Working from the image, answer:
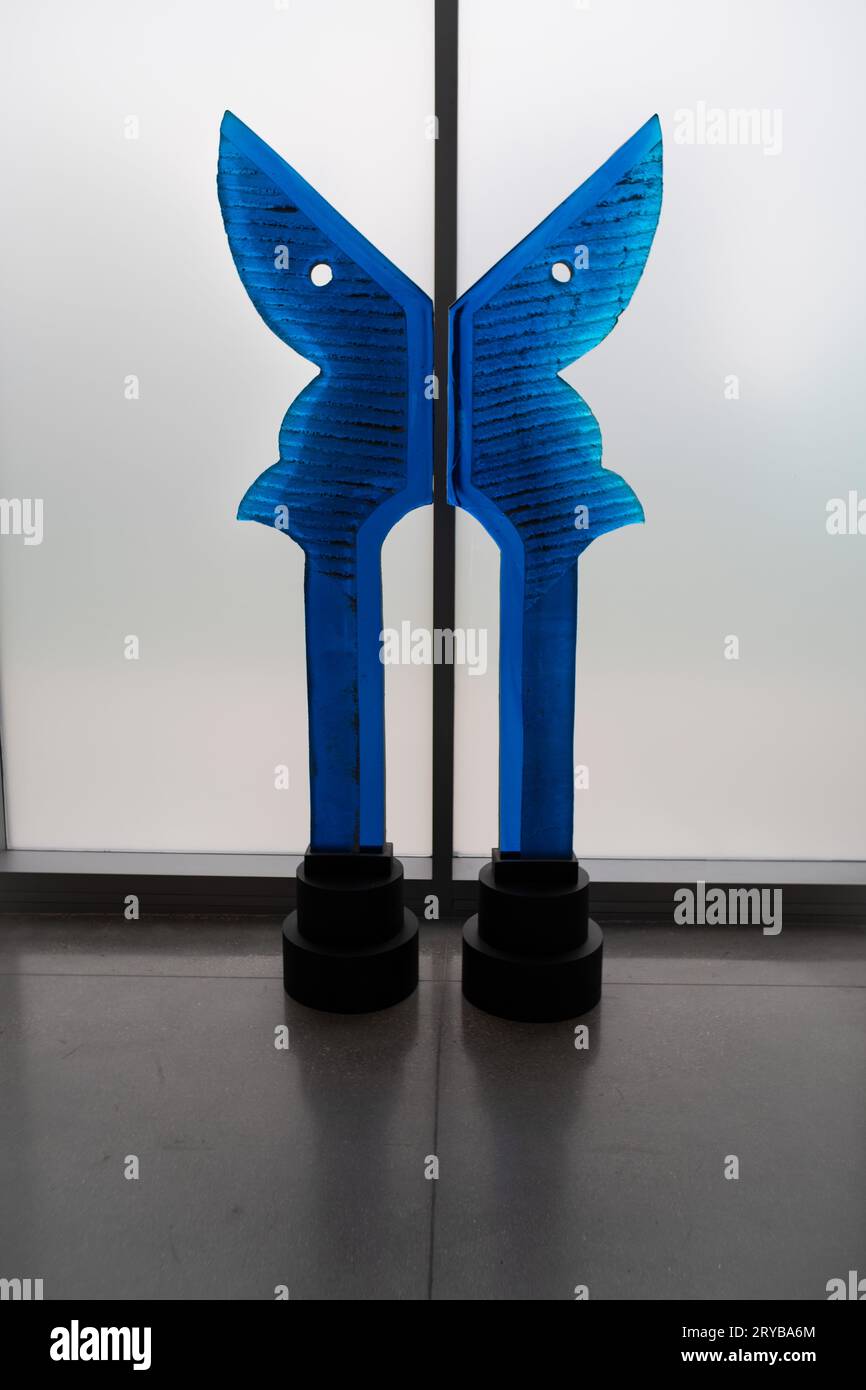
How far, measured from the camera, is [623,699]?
2.52m

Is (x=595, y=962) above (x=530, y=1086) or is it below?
above

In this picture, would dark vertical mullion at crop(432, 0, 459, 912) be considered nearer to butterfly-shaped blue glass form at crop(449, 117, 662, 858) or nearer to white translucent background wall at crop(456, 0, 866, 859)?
white translucent background wall at crop(456, 0, 866, 859)

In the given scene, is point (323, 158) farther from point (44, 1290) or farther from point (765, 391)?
point (44, 1290)

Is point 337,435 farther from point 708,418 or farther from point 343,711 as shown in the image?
point 708,418

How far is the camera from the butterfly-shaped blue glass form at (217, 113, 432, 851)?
1.90 meters

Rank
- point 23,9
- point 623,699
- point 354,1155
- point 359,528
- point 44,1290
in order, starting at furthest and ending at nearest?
point 623,699 → point 23,9 → point 359,528 → point 354,1155 → point 44,1290

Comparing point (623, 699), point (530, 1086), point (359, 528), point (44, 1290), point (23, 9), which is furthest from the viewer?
point (623, 699)

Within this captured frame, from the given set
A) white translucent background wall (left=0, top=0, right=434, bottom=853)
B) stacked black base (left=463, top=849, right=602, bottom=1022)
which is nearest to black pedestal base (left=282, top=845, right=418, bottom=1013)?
stacked black base (left=463, top=849, right=602, bottom=1022)

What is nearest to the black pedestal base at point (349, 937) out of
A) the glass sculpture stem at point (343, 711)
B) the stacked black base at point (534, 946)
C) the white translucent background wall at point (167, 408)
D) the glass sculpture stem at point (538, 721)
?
the glass sculpture stem at point (343, 711)

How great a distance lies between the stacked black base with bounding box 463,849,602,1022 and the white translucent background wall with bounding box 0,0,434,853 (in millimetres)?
542

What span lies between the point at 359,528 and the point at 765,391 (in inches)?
43.7

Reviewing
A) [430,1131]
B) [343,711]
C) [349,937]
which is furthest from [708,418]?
[430,1131]

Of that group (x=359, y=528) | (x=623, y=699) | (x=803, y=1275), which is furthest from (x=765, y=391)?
(x=803, y=1275)

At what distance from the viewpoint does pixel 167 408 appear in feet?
8.00
